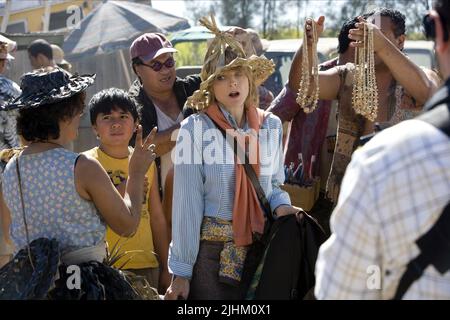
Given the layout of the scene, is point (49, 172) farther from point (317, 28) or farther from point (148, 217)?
point (317, 28)

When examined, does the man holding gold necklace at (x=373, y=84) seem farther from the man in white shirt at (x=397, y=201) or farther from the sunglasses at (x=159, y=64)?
the man in white shirt at (x=397, y=201)

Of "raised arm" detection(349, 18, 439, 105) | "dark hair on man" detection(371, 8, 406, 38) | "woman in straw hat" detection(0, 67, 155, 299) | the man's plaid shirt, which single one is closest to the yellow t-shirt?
"woman in straw hat" detection(0, 67, 155, 299)

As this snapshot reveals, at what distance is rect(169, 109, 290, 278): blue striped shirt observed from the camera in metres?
3.35

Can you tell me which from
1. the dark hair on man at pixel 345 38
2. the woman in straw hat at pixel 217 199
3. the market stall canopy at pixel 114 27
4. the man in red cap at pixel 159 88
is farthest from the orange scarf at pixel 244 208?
the market stall canopy at pixel 114 27

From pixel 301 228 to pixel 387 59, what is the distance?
0.90 meters

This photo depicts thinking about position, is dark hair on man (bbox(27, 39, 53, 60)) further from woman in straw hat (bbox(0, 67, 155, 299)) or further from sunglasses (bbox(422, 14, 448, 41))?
sunglasses (bbox(422, 14, 448, 41))

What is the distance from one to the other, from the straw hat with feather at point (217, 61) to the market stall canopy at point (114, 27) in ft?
19.5

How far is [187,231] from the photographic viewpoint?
3342 mm

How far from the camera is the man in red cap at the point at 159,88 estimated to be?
4578 millimetres

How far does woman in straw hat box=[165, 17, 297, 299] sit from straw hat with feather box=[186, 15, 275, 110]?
0.4 inches

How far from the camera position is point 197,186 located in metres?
3.38
